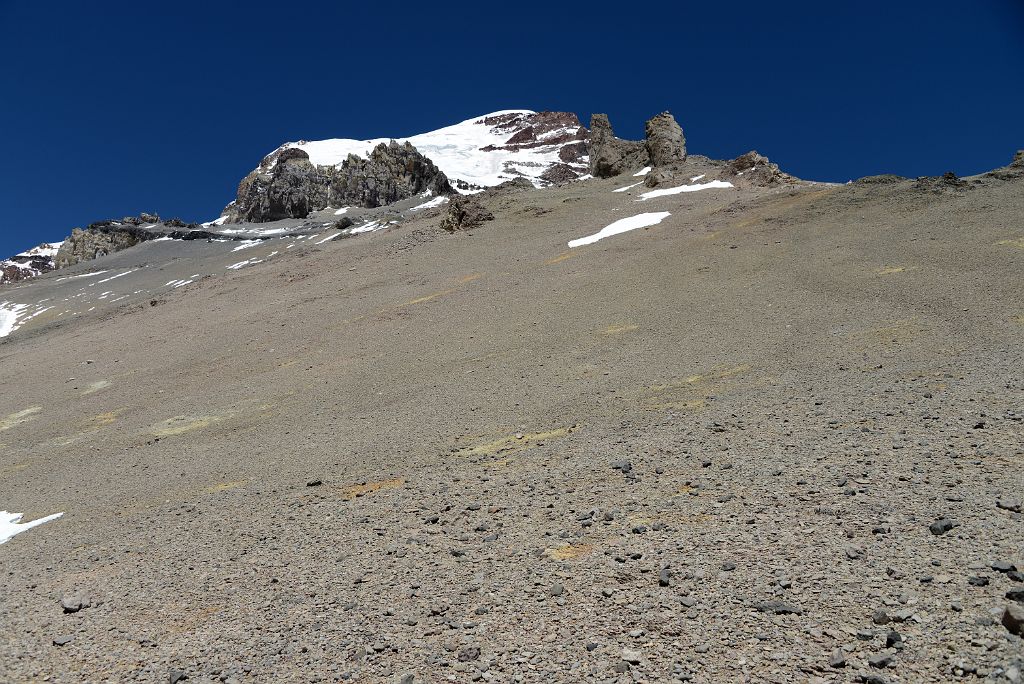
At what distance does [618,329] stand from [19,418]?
48.0 feet

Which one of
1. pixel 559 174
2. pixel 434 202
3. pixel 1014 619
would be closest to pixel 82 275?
pixel 434 202

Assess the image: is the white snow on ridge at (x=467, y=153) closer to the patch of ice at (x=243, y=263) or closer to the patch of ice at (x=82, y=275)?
the patch of ice at (x=82, y=275)

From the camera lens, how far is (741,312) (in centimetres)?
1341

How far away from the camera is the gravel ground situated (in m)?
4.37

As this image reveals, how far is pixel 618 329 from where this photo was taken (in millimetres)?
14016

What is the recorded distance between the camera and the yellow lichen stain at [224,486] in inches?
340

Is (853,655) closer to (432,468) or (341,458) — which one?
(432,468)

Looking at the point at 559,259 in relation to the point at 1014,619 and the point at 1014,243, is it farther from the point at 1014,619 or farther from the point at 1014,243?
the point at 1014,619

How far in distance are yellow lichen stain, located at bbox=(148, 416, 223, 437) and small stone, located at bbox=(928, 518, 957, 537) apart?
11847 mm

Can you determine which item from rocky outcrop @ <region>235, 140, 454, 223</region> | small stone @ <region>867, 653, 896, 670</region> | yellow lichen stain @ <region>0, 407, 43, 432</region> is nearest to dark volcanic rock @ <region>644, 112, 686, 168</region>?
yellow lichen stain @ <region>0, 407, 43, 432</region>

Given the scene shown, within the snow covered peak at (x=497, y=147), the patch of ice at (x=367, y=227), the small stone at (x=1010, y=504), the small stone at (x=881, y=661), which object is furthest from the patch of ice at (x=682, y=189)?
the snow covered peak at (x=497, y=147)

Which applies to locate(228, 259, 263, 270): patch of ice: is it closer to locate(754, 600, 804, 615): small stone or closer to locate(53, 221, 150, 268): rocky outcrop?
locate(53, 221, 150, 268): rocky outcrop

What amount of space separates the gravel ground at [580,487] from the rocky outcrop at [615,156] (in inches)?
1000

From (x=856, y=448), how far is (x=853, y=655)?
11.2 feet
